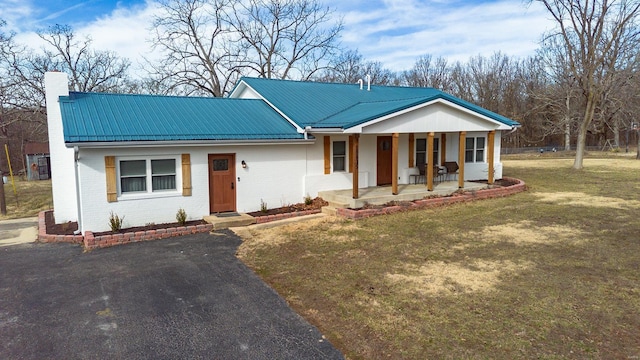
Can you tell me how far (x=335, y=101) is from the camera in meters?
15.9

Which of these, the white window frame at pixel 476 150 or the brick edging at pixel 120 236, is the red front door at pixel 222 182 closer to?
the brick edging at pixel 120 236

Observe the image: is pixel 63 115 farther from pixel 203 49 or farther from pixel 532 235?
pixel 203 49

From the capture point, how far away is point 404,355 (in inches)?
177

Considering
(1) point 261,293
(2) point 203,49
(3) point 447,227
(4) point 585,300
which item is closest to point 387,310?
(1) point 261,293

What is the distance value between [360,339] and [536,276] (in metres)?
3.54

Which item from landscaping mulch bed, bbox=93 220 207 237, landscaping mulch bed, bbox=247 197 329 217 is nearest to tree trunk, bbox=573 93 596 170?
landscaping mulch bed, bbox=247 197 329 217

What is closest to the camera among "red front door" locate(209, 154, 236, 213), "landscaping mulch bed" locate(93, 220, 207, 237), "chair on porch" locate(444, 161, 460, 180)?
"landscaping mulch bed" locate(93, 220, 207, 237)

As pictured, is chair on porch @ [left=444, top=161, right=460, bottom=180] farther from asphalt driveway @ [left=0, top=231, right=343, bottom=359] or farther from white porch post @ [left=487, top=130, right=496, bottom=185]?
asphalt driveway @ [left=0, top=231, right=343, bottom=359]

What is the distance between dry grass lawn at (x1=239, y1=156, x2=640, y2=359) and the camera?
15.5ft

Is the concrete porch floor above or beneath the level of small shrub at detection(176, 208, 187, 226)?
above

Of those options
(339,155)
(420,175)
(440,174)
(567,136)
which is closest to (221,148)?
(339,155)

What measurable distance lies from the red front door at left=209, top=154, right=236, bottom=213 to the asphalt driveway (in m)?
3.15

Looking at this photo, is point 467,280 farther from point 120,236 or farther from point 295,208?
point 120,236

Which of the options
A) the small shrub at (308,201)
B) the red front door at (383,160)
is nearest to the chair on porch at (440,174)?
the red front door at (383,160)
